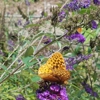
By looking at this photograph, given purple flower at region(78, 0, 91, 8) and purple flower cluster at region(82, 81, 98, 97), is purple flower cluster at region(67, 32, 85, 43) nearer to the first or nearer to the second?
purple flower at region(78, 0, 91, 8)

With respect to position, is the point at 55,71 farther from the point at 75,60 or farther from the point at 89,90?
the point at 89,90

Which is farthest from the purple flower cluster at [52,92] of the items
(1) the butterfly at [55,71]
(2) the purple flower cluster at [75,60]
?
(2) the purple flower cluster at [75,60]

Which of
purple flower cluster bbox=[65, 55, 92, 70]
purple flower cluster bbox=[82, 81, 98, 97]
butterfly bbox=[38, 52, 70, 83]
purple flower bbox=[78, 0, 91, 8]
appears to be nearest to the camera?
butterfly bbox=[38, 52, 70, 83]

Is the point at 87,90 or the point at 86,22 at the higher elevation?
the point at 86,22

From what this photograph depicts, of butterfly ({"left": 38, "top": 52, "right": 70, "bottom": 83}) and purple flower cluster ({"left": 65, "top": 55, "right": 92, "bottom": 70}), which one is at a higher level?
butterfly ({"left": 38, "top": 52, "right": 70, "bottom": 83})

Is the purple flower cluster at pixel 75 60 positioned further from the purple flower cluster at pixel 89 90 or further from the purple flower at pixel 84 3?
the purple flower at pixel 84 3

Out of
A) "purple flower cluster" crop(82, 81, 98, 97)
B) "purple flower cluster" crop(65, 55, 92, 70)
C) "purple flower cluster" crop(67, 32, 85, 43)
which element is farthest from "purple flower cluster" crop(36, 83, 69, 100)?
"purple flower cluster" crop(82, 81, 98, 97)

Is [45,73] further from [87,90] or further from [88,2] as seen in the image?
[87,90]

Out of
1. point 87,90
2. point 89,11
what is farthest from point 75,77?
point 89,11

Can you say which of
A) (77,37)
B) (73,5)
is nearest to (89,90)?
(77,37)
